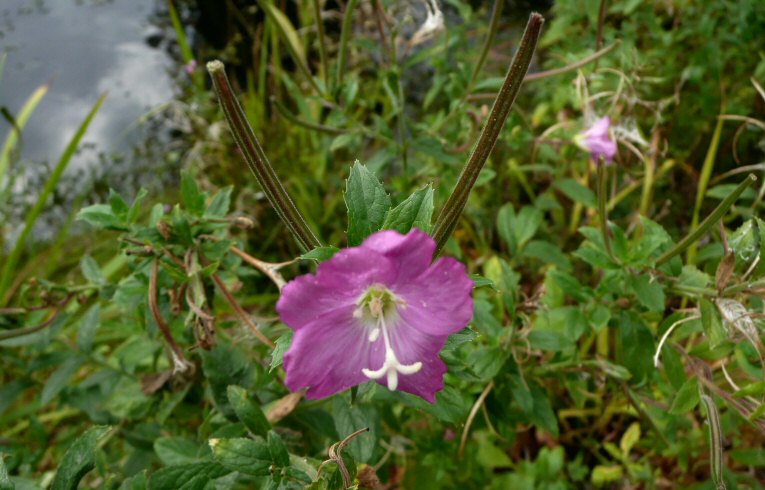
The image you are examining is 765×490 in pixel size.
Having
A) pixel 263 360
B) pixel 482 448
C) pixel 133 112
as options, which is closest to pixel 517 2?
pixel 133 112

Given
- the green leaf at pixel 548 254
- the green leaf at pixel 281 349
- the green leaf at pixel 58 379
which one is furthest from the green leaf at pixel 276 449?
the green leaf at pixel 548 254

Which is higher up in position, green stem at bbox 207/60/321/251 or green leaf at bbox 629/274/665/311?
green stem at bbox 207/60/321/251

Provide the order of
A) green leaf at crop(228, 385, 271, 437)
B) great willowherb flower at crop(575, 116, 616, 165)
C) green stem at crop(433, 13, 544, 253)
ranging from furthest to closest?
great willowherb flower at crop(575, 116, 616, 165) < green leaf at crop(228, 385, 271, 437) < green stem at crop(433, 13, 544, 253)

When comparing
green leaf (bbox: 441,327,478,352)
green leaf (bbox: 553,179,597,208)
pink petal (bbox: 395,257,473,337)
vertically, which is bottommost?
green leaf (bbox: 553,179,597,208)

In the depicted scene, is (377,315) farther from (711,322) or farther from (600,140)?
(600,140)

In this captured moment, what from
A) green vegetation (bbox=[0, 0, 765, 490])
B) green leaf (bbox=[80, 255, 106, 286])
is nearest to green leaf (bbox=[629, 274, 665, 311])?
green vegetation (bbox=[0, 0, 765, 490])

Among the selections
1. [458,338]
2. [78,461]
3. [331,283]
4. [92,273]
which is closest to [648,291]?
[458,338]

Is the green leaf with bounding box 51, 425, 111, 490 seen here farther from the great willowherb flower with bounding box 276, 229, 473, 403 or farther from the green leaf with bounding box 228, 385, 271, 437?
the great willowherb flower with bounding box 276, 229, 473, 403
